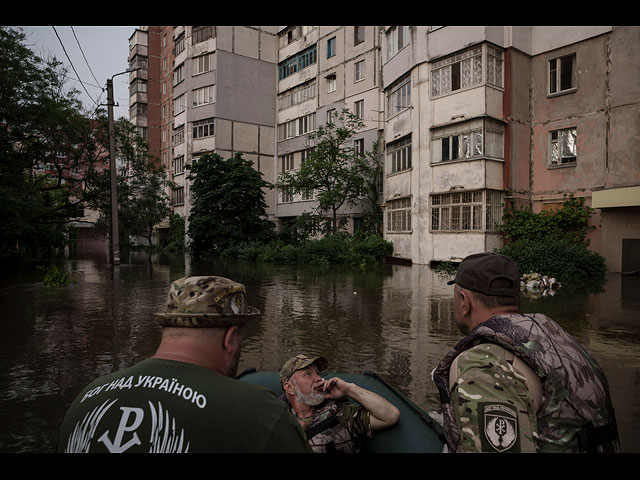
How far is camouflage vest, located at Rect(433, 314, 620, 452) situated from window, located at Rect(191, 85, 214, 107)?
40369mm

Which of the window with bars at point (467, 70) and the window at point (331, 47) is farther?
the window at point (331, 47)

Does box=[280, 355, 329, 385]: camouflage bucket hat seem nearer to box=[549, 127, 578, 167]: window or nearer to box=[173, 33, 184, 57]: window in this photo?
box=[549, 127, 578, 167]: window

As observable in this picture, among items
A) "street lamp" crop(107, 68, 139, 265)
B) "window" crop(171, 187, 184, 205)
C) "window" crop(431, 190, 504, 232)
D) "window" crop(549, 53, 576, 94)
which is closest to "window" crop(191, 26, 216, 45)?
"window" crop(171, 187, 184, 205)

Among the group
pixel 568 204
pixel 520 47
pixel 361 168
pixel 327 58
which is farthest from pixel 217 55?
pixel 568 204

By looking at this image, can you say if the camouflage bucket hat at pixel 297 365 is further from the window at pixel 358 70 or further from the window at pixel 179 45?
the window at pixel 179 45

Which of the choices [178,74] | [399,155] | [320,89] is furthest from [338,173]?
[178,74]

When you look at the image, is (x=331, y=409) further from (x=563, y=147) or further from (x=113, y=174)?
(x=113, y=174)

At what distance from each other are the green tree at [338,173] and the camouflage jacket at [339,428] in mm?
25647

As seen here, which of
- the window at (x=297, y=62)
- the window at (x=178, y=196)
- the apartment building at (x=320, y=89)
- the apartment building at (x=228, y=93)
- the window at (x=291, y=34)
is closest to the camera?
the apartment building at (x=320, y=89)

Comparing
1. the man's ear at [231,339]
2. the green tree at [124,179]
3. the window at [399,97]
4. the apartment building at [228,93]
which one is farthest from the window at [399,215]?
the man's ear at [231,339]

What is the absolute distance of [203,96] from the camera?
131 feet

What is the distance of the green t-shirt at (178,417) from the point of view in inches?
58.9

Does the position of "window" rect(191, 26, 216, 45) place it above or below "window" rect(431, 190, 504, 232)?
above

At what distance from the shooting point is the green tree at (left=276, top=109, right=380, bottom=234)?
94.5ft
